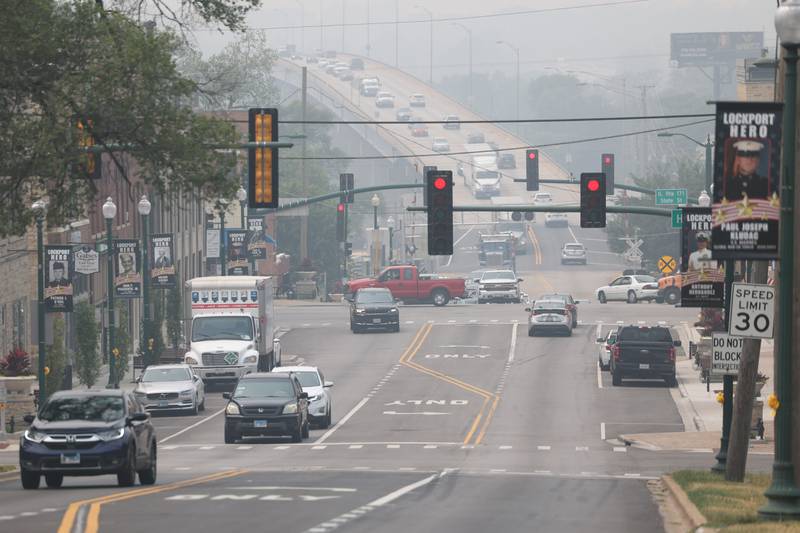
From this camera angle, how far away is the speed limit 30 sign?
19.7 m

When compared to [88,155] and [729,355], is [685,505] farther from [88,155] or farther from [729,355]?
[88,155]

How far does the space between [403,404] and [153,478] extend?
25030 mm

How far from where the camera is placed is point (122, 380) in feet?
197

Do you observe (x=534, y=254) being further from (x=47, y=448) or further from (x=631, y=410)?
(x=47, y=448)

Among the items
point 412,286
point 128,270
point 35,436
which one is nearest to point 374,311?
point 412,286

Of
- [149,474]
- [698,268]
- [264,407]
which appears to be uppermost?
[698,268]

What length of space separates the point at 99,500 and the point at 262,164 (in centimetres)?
964

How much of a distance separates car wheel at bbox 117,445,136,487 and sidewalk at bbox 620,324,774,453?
17695mm

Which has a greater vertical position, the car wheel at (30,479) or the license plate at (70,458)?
the license plate at (70,458)

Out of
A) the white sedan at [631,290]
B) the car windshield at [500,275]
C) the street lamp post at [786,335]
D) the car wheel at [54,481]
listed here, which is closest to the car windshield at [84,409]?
the car wheel at [54,481]

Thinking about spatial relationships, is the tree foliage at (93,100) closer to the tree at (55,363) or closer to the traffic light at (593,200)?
the traffic light at (593,200)

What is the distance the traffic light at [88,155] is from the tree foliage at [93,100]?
0.07 m

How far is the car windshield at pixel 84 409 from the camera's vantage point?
2489cm

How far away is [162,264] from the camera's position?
207 feet
